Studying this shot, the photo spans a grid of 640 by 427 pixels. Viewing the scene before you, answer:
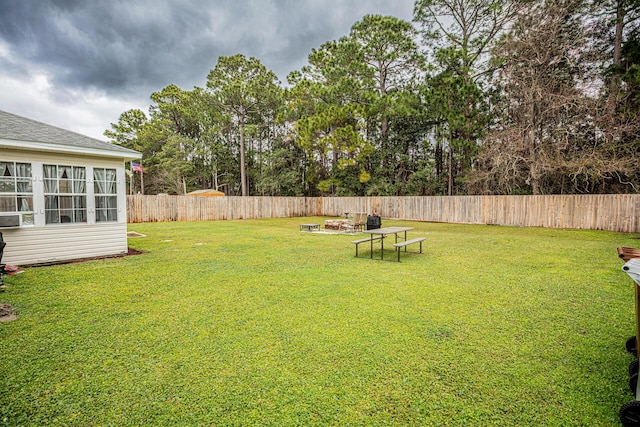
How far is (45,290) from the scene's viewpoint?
4.39m

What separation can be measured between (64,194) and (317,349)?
699 centimetres

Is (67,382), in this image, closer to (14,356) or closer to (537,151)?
(14,356)

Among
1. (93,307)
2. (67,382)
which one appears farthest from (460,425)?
(93,307)

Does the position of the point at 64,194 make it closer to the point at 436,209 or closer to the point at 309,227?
the point at 309,227

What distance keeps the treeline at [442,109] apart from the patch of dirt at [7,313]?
1724cm

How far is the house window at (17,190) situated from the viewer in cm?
572

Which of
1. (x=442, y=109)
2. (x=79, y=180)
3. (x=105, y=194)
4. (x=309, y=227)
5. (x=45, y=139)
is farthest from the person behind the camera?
(x=442, y=109)

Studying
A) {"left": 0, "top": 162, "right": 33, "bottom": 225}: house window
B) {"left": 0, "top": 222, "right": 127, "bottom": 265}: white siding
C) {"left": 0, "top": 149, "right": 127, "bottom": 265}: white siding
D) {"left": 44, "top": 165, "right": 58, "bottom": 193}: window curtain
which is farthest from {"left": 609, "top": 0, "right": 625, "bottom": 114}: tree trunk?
{"left": 0, "top": 162, "right": 33, "bottom": 225}: house window

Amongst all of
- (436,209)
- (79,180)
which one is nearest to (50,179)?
(79,180)

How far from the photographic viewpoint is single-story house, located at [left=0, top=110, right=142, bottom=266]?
19.1 feet

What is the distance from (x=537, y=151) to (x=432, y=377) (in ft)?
55.2

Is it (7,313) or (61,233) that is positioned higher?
(61,233)

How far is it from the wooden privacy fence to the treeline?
1471 millimetres

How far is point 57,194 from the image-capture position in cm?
631
